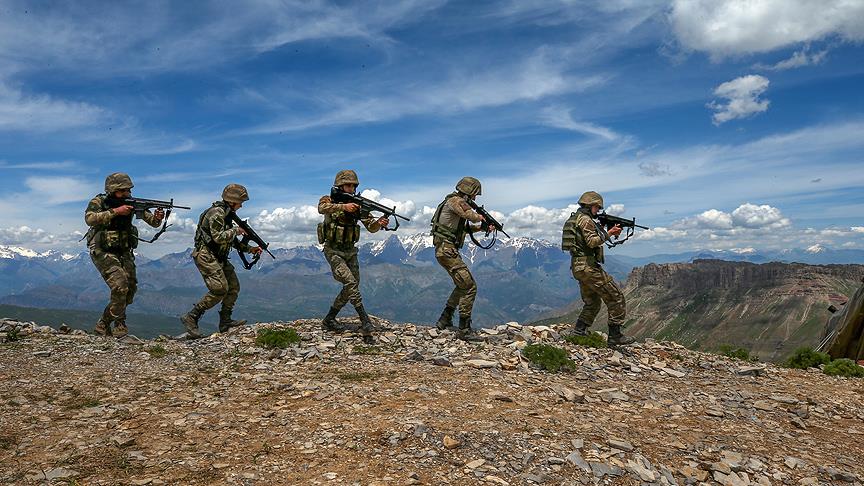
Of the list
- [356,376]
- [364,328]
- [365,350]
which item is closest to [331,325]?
[364,328]

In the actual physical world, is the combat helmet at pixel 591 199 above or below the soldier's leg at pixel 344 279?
above

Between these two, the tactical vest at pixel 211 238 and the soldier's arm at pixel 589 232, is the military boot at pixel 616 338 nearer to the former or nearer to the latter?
the soldier's arm at pixel 589 232

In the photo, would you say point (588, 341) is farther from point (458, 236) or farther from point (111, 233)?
point (111, 233)

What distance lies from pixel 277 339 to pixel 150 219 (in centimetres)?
586

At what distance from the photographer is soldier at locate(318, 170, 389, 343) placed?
13773mm

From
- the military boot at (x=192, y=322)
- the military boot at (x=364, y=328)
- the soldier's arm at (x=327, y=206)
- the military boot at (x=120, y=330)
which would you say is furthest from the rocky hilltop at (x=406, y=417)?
the soldier's arm at (x=327, y=206)

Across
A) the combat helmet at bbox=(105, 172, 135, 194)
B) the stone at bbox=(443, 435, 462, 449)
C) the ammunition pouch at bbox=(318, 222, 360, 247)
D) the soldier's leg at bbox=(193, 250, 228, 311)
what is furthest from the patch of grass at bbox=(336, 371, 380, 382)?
the combat helmet at bbox=(105, 172, 135, 194)

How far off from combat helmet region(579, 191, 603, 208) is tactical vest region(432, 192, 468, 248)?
131 inches

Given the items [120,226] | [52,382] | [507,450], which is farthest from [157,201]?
[507,450]

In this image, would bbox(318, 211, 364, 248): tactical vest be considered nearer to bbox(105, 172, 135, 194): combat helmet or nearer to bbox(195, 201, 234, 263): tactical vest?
bbox(195, 201, 234, 263): tactical vest

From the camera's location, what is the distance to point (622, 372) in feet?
39.4

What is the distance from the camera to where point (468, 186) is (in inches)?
563

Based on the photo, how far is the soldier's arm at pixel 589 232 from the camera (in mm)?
13398

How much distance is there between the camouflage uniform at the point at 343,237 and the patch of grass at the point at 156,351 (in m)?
4.22
